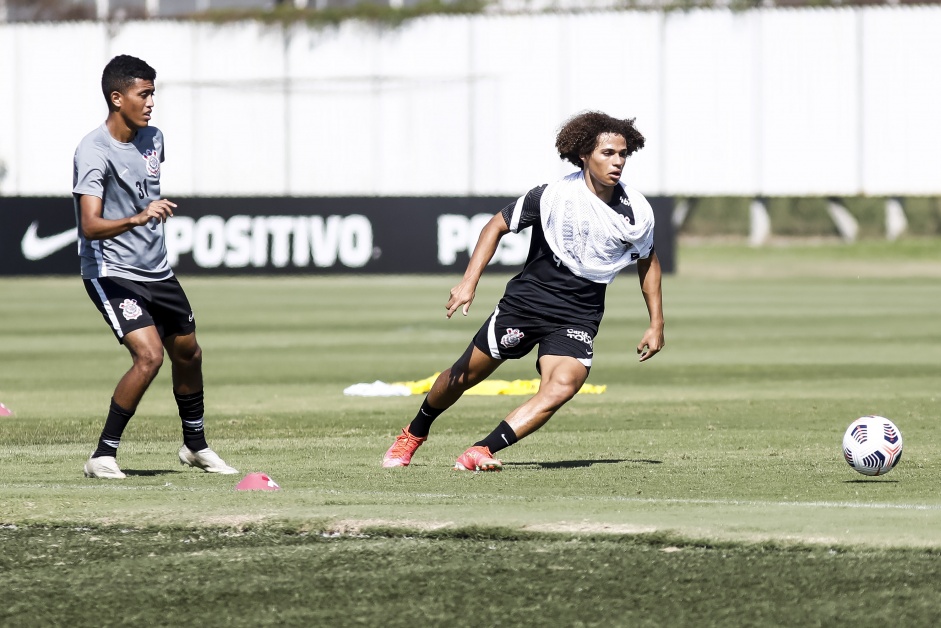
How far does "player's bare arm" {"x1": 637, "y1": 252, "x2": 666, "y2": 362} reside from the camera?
8875 mm

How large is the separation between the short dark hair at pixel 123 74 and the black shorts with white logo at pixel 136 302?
3.03 ft

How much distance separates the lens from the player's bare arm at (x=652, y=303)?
349 inches

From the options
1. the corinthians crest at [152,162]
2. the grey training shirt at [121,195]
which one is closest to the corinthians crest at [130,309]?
the grey training shirt at [121,195]

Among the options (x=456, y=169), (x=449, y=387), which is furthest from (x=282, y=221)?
(x=449, y=387)

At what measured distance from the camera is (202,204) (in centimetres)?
3525

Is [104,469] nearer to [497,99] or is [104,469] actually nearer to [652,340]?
[652,340]

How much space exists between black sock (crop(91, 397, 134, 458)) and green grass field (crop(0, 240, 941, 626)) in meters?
0.22

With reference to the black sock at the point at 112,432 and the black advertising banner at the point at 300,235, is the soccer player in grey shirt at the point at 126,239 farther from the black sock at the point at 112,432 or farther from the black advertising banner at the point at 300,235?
the black advertising banner at the point at 300,235

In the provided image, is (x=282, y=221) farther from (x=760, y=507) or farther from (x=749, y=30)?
(x=760, y=507)

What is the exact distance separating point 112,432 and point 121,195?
4.11 feet

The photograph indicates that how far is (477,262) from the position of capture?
864 centimetres

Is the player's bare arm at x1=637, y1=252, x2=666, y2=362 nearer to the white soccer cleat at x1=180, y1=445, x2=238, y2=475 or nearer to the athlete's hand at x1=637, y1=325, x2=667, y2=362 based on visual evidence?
the athlete's hand at x1=637, y1=325, x2=667, y2=362

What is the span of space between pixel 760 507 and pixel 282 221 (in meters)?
28.5

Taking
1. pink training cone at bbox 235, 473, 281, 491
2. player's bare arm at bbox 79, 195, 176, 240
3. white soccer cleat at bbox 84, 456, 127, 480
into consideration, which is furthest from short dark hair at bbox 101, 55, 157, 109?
pink training cone at bbox 235, 473, 281, 491
